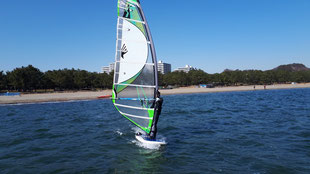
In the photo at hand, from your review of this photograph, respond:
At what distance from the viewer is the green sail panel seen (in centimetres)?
862

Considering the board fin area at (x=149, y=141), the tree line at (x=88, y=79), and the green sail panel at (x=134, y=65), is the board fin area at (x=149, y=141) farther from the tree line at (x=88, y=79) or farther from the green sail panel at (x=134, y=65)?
the tree line at (x=88, y=79)

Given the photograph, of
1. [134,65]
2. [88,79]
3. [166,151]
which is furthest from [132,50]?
[88,79]

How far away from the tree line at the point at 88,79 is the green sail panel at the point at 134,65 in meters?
63.0

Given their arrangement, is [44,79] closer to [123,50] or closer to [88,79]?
[88,79]

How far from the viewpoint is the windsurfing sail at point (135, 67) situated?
861 cm

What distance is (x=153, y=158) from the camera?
7.99 metres

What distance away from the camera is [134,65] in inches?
352

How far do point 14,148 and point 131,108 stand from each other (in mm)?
6129

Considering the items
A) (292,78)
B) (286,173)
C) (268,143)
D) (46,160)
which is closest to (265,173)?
(286,173)

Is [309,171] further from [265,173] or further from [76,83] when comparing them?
[76,83]

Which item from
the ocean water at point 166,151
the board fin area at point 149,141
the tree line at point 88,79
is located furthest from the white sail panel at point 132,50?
the tree line at point 88,79

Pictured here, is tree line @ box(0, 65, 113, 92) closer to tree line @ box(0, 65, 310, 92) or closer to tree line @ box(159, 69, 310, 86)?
tree line @ box(0, 65, 310, 92)

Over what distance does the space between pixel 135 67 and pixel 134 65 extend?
4.0 inches

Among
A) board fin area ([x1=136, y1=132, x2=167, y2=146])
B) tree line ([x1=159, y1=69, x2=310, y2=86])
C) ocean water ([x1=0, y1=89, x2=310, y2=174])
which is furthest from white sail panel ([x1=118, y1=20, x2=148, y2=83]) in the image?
tree line ([x1=159, y1=69, x2=310, y2=86])
